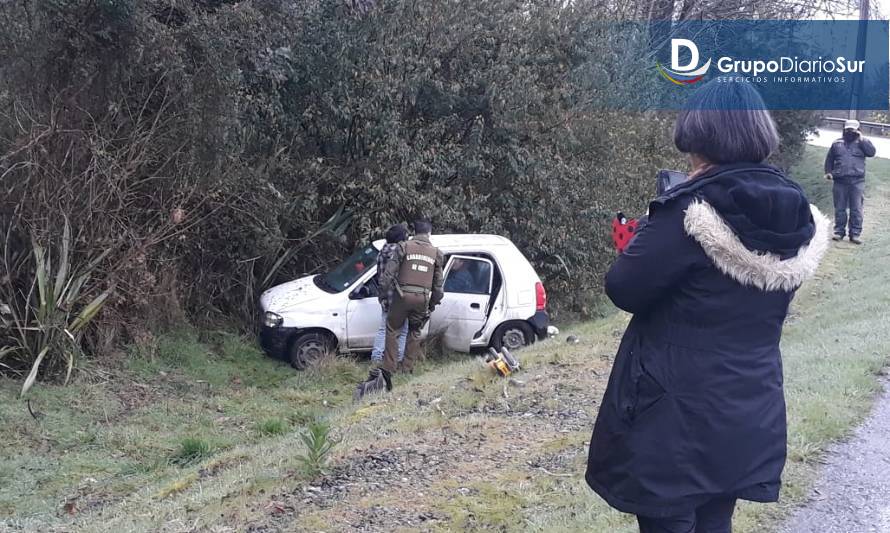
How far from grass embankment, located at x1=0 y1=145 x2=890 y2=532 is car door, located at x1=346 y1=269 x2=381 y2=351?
14.1 inches

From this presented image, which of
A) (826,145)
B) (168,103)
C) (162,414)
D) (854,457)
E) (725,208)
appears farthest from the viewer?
(826,145)

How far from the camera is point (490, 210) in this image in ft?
48.1

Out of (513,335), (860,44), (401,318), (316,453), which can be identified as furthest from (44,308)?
(860,44)

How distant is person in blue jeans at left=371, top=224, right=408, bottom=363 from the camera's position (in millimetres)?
10641

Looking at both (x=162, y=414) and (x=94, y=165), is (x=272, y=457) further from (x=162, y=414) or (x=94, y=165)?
(x=94, y=165)

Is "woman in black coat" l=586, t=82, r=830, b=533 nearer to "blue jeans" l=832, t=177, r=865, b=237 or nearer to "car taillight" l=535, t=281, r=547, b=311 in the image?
"car taillight" l=535, t=281, r=547, b=311

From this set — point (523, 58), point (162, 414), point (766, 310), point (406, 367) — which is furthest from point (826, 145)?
point (766, 310)

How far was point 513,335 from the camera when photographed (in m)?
12.1

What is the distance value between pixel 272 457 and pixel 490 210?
8.75 metres

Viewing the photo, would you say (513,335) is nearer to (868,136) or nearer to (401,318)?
(401,318)

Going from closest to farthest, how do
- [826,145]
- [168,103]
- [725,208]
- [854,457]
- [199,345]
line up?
[725,208]
[854,457]
[168,103]
[199,345]
[826,145]

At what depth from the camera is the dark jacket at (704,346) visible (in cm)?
278

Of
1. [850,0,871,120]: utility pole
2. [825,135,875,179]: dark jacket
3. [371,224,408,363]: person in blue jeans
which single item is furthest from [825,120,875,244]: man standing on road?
[850,0,871,120]: utility pole

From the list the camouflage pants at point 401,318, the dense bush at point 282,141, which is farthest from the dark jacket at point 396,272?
the dense bush at point 282,141
